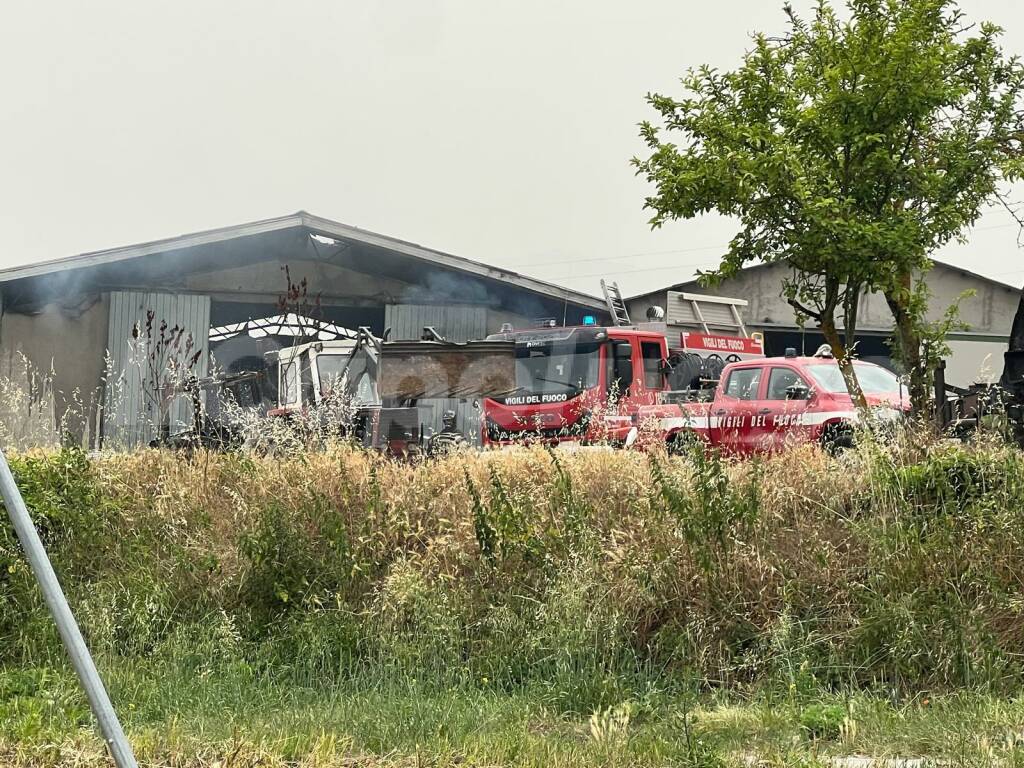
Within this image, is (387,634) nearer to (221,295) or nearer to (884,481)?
(884,481)

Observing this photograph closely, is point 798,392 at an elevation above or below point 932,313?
below

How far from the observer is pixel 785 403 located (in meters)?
14.3

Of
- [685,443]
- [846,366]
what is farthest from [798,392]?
[685,443]

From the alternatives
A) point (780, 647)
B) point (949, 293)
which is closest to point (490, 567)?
point (780, 647)

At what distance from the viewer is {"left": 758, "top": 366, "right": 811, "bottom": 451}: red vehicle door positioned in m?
12.4

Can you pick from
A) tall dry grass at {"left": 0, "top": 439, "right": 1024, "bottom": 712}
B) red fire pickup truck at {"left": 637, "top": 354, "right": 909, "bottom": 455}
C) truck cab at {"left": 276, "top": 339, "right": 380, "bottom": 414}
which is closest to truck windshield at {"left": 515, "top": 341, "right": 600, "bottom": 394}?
truck cab at {"left": 276, "top": 339, "right": 380, "bottom": 414}

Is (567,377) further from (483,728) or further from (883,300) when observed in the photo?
(883,300)

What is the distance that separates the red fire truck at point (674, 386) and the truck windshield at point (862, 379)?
2 centimetres

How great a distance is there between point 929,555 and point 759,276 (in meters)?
23.1

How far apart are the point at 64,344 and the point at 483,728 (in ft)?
67.3

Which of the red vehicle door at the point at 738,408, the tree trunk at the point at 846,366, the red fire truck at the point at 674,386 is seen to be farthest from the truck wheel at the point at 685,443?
the tree trunk at the point at 846,366

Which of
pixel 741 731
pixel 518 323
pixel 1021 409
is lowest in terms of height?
pixel 741 731

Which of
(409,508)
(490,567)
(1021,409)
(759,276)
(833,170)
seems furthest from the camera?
(759,276)

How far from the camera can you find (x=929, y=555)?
7.52 meters
